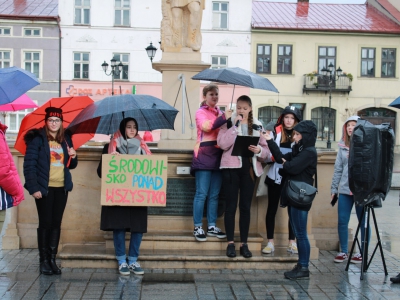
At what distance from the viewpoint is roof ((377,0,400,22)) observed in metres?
40.3

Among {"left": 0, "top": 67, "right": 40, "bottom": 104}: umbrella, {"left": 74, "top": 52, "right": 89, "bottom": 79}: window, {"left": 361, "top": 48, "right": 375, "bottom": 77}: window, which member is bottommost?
{"left": 0, "top": 67, "right": 40, "bottom": 104}: umbrella

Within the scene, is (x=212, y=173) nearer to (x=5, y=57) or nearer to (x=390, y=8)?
(x=5, y=57)

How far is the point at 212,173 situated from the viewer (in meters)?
7.18

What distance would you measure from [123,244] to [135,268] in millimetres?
306

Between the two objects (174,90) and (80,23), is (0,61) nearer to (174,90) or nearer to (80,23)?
(80,23)

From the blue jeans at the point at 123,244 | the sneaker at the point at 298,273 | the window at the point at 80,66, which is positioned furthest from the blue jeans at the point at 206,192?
the window at the point at 80,66

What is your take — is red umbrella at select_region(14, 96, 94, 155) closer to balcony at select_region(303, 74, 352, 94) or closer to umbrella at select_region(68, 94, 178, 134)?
umbrella at select_region(68, 94, 178, 134)

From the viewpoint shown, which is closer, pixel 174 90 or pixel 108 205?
pixel 108 205

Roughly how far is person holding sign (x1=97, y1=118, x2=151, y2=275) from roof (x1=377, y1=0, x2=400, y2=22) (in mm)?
37194

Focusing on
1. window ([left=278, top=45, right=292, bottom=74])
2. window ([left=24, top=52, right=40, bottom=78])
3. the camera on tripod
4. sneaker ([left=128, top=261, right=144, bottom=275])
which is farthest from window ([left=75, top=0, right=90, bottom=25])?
the camera on tripod

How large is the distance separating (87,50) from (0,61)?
18.4 feet

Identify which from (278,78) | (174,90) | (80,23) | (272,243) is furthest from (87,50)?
(272,243)

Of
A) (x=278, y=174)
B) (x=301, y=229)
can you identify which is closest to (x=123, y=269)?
(x=301, y=229)

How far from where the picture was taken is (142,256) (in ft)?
22.5
